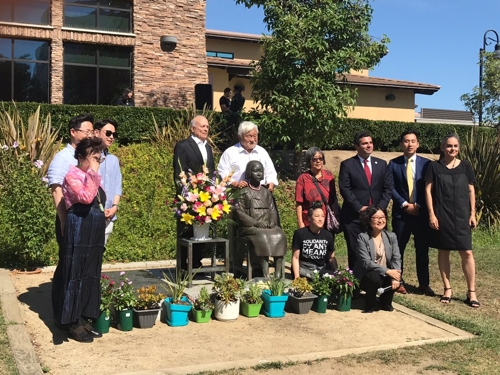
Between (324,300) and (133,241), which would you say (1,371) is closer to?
(324,300)

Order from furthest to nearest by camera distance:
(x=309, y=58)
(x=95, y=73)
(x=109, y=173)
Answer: (x=95, y=73) → (x=309, y=58) → (x=109, y=173)


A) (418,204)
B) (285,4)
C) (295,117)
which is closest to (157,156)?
(295,117)

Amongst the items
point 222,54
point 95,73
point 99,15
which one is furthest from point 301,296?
point 222,54

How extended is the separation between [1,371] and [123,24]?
1594cm

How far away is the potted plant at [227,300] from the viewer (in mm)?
5887

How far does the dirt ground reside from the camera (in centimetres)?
469

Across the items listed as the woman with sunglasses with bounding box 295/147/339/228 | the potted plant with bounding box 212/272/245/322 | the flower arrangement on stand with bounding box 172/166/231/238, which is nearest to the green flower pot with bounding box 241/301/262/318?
the potted plant with bounding box 212/272/245/322

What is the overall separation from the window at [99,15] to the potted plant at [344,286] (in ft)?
47.7

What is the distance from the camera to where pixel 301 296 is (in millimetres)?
6246

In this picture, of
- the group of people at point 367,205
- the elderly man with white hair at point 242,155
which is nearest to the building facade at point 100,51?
the elderly man with white hair at point 242,155

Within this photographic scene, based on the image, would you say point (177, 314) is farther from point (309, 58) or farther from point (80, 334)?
point (309, 58)

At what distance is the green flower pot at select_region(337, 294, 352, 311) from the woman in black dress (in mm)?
1326

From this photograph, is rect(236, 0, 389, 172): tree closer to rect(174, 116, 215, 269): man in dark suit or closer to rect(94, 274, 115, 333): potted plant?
rect(174, 116, 215, 269): man in dark suit

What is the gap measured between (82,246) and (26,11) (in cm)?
1463
